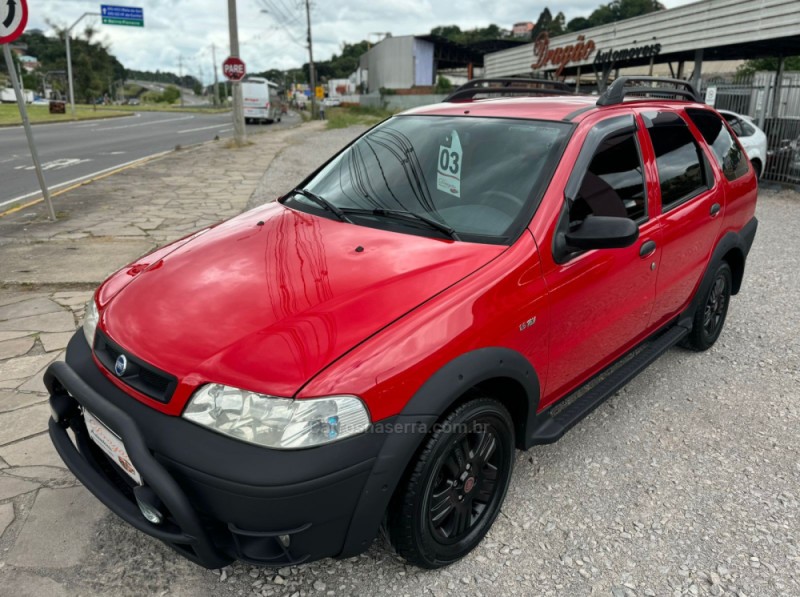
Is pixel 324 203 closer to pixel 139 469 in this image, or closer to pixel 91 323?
pixel 91 323

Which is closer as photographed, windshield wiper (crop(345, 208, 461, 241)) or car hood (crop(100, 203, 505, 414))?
car hood (crop(100, 203, 505, 414))

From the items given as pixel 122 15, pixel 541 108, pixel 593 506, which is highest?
pixel 122 15

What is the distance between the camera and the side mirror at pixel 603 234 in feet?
7.75

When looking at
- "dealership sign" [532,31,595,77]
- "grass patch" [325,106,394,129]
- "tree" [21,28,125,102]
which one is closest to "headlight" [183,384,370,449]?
"grass patch" [325,106,394,129]

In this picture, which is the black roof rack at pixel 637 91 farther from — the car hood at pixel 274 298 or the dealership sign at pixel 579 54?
the dealership sign at pixel 579 54

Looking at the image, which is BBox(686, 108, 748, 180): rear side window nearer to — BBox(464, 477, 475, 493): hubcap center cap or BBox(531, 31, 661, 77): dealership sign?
BBox(464, 477, 475, 493): hubcap center cap

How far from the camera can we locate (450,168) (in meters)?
2.84

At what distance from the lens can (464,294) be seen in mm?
2084

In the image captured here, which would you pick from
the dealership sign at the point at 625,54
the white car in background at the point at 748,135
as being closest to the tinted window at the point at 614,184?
the white car in background at the point at 748,135

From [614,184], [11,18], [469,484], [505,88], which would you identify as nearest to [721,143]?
[505,88]

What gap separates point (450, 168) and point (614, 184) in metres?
0.82

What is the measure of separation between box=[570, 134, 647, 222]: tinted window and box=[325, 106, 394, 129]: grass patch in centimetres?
2015

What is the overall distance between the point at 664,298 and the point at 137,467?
284 centimetres

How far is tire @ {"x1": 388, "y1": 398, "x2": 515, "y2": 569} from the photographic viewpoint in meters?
1.98
